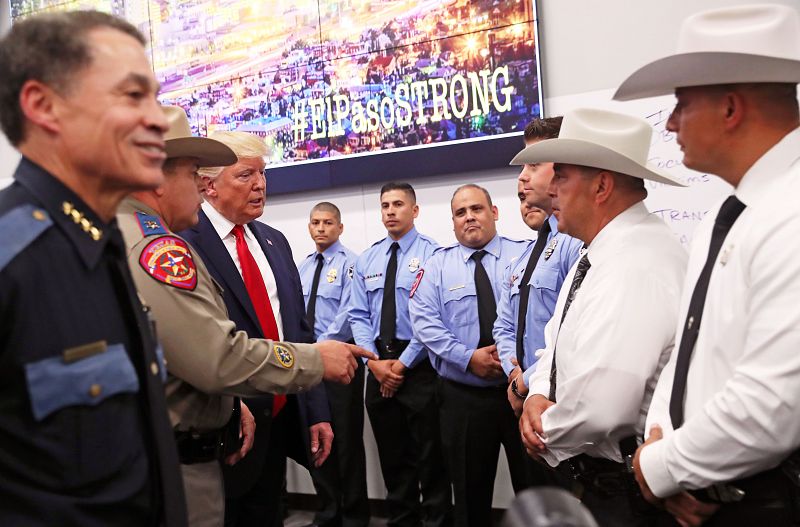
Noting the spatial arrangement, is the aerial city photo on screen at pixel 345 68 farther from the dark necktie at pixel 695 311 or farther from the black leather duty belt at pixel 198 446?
the black leather duty belt at pixel 198 446

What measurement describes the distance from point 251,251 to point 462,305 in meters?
1.78

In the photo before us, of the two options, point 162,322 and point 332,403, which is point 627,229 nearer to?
point 162,322

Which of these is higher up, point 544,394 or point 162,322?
point 162,322

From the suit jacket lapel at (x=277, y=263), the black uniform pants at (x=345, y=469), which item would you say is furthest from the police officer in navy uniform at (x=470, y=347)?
the suit jacket lapel at (x=277, y=263)

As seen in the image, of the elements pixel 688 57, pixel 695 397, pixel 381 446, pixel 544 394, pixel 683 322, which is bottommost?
pixel 381 446

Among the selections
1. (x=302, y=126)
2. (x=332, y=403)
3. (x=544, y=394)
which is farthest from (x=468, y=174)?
(x=544, y=394)

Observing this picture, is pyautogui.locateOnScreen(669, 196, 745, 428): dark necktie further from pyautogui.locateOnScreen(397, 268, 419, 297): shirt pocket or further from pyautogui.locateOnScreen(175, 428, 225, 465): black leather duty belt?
pyautogui.locateOnScreen(397, 268, 419, 297): shirt pocket

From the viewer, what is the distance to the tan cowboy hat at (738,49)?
5.13ft

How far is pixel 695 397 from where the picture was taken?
1589 mm

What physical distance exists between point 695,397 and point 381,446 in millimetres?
3357

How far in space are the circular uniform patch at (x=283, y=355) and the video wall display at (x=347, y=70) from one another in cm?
298

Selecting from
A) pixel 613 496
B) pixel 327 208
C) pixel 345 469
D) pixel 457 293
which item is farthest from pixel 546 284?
pixel 327 208

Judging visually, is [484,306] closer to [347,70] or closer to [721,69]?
[347,70]

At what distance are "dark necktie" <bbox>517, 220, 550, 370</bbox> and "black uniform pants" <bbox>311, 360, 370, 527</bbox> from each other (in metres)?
1.78
